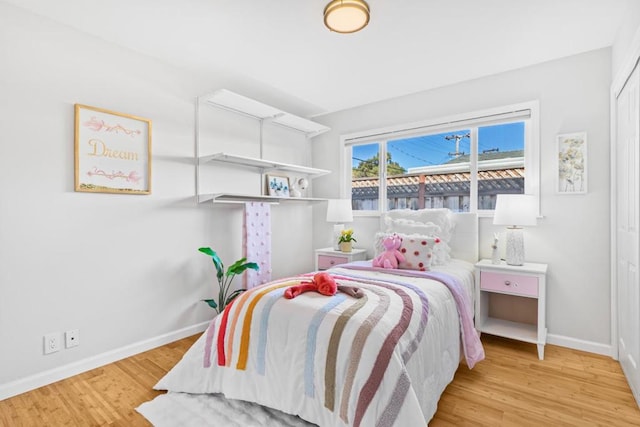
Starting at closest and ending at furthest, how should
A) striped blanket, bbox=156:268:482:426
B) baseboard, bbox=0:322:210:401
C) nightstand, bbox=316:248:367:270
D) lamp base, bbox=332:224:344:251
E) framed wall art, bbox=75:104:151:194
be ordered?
striped blanket, bbox=156:268:482:426
baseboard, bbox=0:322:210:401
framed wall art, bbox=75:104:151:194
nightstand, bbox=316:248:367:270
lamp base, bbox=332:224:344:251

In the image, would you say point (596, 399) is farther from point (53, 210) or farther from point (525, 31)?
point (53, 210)

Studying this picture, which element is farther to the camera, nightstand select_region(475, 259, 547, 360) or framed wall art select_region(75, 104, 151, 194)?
nightstand select_region(475, 259, 547, 360)

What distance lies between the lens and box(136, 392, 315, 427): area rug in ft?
5.74

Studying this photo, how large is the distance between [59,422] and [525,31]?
391 cm

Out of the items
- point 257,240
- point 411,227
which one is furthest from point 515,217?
point 257,240

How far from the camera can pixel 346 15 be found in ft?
6.68

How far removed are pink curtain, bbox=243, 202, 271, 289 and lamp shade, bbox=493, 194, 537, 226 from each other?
7.31 feet

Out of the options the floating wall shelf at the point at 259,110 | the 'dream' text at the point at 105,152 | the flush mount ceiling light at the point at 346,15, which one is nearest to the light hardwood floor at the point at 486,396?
the 'dream' text at the point at 105,152

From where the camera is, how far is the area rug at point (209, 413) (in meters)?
1.75

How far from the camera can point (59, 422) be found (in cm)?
183

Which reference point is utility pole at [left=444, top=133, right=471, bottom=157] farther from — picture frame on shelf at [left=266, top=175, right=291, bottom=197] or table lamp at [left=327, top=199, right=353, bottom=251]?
picture frame on shelf at [left=266, top=175, right=291, bottom=197]

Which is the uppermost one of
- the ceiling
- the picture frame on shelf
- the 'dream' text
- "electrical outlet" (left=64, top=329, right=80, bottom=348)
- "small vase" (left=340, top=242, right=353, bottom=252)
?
the ceiling

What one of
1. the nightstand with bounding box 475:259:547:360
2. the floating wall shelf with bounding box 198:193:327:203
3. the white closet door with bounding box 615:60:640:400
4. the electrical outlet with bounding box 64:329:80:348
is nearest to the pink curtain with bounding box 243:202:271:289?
the floating wall shelf with bounding box 198:193:327:203

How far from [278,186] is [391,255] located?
172cm
